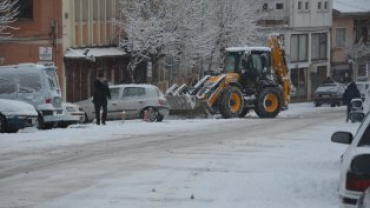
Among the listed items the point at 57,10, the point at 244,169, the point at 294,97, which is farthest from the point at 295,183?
the point at 294,97

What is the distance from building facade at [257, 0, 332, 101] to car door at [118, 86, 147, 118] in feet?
91.0

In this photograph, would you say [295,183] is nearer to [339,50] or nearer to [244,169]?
[244,169]

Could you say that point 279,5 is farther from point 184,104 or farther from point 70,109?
point 70,109

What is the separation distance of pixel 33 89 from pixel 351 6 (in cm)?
4762

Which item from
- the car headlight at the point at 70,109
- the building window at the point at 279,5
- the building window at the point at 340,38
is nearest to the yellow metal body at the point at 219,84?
the car headlight at the point at 70,109

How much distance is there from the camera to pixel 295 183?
13.0 m

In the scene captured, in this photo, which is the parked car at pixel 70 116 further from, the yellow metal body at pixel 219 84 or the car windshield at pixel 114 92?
the yellow metal body at pixel 219 84

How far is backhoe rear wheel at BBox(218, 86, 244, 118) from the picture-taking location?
3256cm

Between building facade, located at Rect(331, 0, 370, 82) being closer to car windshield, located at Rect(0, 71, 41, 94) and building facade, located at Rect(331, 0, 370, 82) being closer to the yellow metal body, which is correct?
the yellow metal body

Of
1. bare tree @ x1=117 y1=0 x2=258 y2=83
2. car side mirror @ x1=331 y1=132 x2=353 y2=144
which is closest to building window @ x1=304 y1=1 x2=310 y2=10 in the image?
bare tree @ x1=117 y1=0 x2=258 y2=83

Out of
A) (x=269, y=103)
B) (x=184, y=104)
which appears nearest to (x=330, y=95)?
(x=269, y=103)

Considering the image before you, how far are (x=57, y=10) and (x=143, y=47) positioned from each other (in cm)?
505

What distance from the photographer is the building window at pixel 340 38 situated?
68.2 meters

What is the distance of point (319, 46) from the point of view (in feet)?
215
